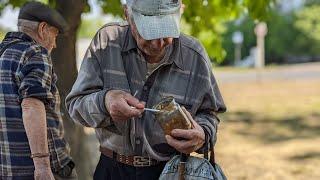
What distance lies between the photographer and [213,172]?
2.50 m

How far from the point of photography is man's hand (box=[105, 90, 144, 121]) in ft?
7.63

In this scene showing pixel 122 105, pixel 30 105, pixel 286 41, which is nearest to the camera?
pixel 122 105

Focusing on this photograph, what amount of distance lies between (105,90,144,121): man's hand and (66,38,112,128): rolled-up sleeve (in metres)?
0.07

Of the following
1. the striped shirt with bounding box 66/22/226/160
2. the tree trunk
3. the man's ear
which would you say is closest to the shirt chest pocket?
the striped shirt with bounding box 66/22/226/160

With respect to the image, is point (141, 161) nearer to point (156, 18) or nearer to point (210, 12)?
point (156, 18)

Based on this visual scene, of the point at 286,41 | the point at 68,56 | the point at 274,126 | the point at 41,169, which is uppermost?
the point at 68,56

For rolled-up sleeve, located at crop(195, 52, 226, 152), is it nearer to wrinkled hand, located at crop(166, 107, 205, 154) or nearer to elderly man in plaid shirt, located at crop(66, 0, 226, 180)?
elderly man in plaid shirt, located at crop(66, 0, 226, 180)

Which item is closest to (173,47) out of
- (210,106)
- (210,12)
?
(210,106)

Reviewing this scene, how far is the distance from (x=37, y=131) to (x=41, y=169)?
20 centimetres

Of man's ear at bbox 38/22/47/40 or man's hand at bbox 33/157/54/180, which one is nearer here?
man's hand at bbox 33/157/54/180

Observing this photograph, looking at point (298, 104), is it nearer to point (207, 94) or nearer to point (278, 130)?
point (278, 130)

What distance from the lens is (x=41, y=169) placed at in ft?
10.5

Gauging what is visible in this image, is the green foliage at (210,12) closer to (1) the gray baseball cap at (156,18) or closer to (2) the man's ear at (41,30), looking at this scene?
(2) the man's ear at (41,30)

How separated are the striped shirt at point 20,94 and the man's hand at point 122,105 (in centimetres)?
86
